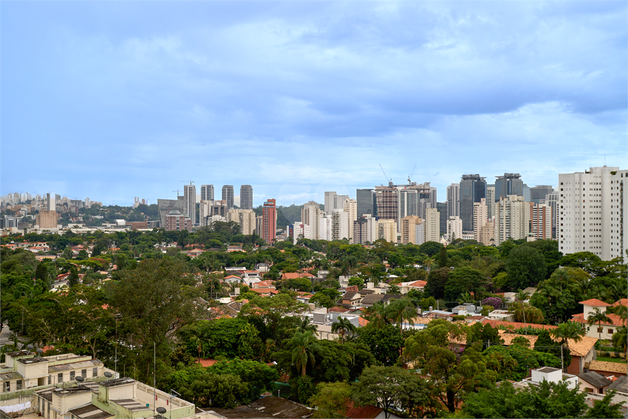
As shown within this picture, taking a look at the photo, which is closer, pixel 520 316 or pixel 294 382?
pixel 294 382

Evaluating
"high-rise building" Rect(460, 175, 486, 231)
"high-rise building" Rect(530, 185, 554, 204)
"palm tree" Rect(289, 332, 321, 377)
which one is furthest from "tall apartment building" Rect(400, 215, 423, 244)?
"palm tree" Rect(289, 332, 321, 377)

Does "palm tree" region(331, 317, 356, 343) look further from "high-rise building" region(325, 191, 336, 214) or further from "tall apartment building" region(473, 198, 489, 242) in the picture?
"high-rise building" region(325, 191, 336, 214)

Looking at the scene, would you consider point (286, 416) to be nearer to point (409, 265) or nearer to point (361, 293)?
point (361, 293)

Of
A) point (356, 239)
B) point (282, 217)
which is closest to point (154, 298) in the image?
point (356, 239)

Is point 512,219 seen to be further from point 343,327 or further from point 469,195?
point 343,327

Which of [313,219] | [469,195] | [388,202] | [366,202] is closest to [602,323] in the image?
[313,219]
